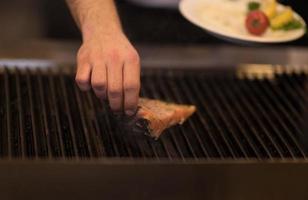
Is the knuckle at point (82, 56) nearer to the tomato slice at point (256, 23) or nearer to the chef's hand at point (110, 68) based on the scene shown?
the chef's hand at point (110, 68)

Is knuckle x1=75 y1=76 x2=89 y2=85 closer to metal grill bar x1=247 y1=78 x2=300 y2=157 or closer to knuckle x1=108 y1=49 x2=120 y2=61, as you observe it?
knuckle x1=108 y1=49 x2=120 y2=61

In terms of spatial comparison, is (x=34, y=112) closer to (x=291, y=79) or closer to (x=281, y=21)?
(x=291, y=79)

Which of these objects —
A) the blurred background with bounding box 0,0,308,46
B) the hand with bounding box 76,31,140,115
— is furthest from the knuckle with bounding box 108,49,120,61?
the blurred background with bounding box 0,0,308,46

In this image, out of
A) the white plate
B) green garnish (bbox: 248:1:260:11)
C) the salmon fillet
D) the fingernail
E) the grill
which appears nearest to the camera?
the grill

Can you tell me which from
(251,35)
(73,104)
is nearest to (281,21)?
(251,35)

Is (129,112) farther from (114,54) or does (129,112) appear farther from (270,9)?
(270,9)

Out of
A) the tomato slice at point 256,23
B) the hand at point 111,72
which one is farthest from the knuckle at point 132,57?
the tomato slice at point 256,23

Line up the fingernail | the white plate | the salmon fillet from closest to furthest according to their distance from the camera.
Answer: the fingernail, the salmon fillet, the white plate
